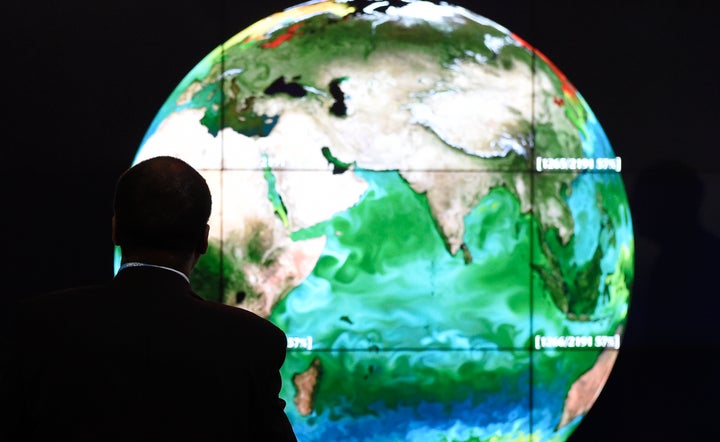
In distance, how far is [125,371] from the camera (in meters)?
1.15

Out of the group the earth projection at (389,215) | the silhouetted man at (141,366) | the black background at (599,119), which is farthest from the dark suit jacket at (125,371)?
the black background at (599,119)

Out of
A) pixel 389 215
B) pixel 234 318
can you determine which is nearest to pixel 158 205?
pixel 234 318

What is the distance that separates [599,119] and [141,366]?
2.26m

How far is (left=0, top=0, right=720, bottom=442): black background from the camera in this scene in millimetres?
2889

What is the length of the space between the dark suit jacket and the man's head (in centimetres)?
9

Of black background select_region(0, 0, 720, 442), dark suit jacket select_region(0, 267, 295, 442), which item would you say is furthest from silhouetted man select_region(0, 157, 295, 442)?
black background select_region(0, 0, 720, 442)

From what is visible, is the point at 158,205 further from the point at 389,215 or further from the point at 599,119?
the point at 599,119

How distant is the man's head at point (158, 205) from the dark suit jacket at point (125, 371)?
9 centimetres

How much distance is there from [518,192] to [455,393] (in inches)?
27.6

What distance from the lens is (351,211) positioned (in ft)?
9.24

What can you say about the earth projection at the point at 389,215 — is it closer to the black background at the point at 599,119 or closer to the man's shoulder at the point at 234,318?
the black background at the point at 599,119

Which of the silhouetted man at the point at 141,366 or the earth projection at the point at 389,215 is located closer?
the silhouetted man at the point at 141,366

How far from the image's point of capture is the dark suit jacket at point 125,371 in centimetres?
115

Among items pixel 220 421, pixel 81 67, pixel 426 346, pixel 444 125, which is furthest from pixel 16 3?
pixel 220 421
